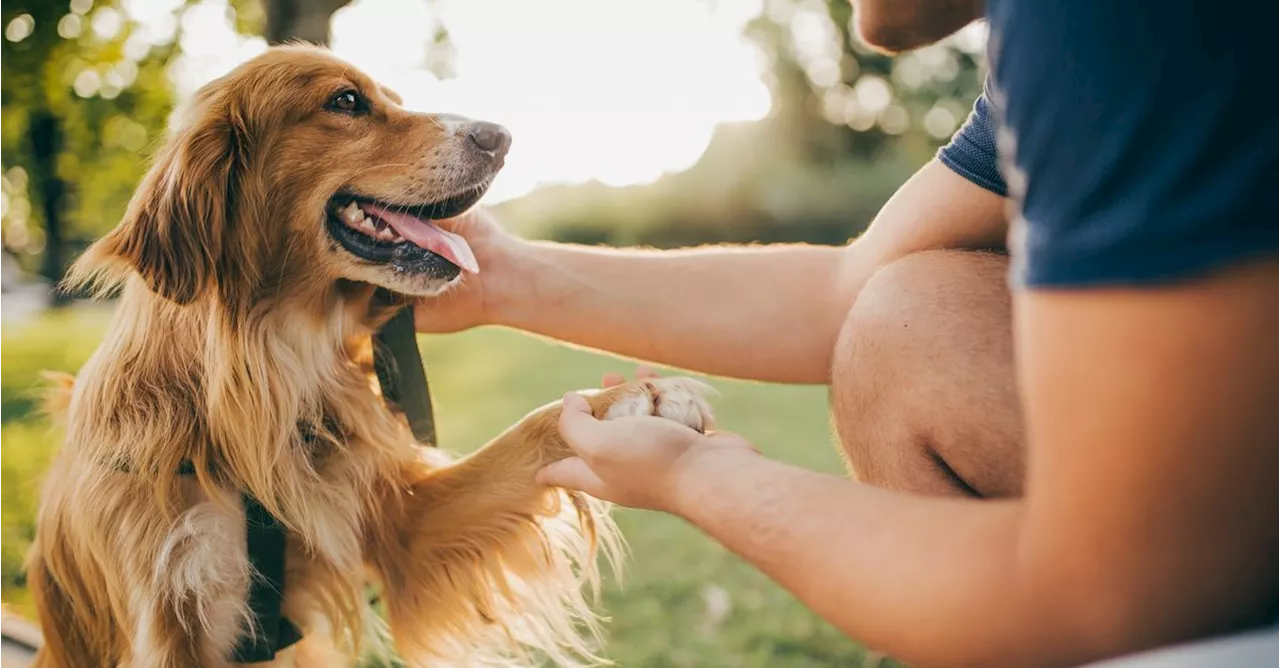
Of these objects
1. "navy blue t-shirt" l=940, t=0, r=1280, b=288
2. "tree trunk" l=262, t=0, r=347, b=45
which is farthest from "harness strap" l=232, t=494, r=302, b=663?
"tree trunk" l=262, t=0, r=347, b=45

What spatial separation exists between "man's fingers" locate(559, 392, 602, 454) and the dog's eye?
3.64 ft

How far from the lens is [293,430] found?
7.69 ft

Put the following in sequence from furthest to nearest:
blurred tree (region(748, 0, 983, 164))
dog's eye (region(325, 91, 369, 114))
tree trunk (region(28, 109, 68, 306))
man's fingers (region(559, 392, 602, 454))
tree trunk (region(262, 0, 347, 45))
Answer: blurred tree (region(748, 0, 983, 164)) < tree trunk (region(28, 109, 68, 306)) < tree trunk (region(262, 0, 347, 45)) < dog's eye (region(325, 91, 369, 114)) < man's fingers (region(559, 392, 602, 454))

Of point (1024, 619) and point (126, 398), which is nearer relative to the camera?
point (1024, 619)

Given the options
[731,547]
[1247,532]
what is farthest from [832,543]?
[1247,532]

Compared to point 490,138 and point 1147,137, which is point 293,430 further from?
point 1147,137

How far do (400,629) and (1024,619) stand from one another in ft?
5.83

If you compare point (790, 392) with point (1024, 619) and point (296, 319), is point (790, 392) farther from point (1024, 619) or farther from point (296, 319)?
point (1024, 619)

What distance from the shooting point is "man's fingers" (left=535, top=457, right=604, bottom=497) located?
5.68 ft

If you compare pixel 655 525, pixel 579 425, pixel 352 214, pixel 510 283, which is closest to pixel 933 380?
pixel 579 425

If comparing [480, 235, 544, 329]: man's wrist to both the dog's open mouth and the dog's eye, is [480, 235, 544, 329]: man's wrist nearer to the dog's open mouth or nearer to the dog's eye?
the dog's open mouth

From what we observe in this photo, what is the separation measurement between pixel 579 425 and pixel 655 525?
296 centimetres

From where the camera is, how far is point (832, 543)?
1.14 m

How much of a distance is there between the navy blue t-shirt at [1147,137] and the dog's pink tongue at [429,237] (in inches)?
64.0
